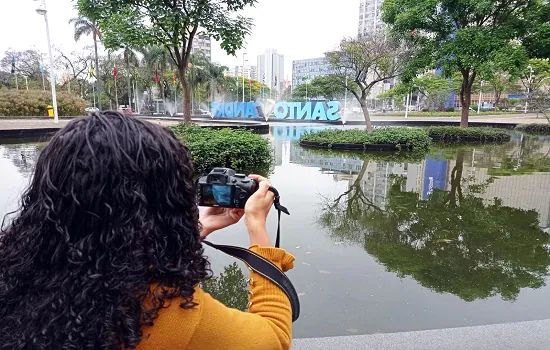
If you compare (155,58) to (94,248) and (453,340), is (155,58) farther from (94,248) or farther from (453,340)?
(94,248)

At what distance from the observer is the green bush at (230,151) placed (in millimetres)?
7293

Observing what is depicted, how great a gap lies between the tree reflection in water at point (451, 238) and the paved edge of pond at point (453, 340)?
28.3 inches

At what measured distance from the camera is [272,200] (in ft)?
3.61

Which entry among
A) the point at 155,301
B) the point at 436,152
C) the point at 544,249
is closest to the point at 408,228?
the point at 544,249

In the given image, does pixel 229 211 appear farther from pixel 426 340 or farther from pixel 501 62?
pixel 501 62

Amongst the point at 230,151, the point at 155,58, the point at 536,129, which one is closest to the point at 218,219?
the point at 230,151

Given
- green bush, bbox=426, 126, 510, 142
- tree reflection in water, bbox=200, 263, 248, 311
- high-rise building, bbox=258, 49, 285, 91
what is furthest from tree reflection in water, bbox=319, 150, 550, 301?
high-rise building, bbox=258, 49, 285, 91

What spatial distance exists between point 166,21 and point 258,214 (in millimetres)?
8763

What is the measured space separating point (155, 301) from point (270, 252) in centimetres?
34

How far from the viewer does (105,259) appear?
0.74 metres

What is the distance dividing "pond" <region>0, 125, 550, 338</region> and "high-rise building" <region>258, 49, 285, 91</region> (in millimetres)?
76549

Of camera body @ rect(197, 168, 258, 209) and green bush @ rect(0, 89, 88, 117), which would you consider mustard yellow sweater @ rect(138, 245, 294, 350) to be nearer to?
camera body @ rect(197, 168, 258, 209)

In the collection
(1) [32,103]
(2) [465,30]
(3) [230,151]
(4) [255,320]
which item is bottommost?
(3) [230,151]

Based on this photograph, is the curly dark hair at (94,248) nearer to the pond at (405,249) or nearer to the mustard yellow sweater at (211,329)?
the mustard yellow sweater at (211,329)
